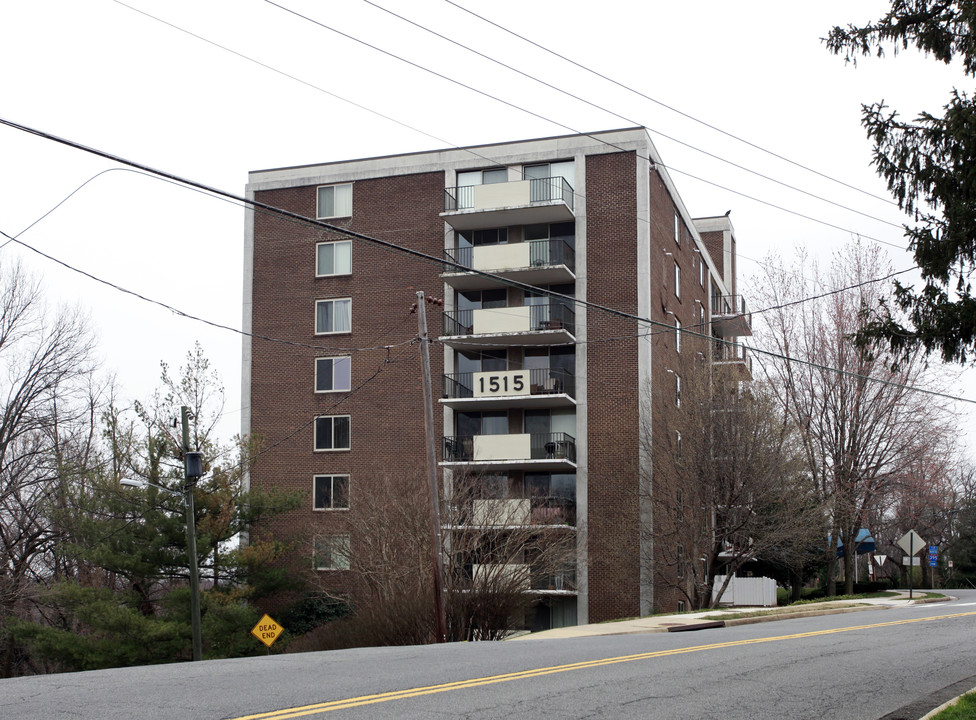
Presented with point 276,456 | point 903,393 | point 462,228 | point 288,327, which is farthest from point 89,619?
point 903,393

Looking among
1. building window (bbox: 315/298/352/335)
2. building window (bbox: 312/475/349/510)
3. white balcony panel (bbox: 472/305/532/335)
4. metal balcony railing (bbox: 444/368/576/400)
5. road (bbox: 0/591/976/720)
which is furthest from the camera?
building window (bbox: 315/298/352/335)

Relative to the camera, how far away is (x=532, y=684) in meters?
11.1

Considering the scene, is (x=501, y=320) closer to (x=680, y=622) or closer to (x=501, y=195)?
(x=501, y=195)

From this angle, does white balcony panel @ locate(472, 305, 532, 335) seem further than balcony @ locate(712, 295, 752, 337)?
No

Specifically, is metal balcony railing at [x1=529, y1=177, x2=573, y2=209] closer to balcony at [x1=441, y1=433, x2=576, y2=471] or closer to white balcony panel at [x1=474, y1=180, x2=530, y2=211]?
white balcony panel at [x1=474, y1=180, x2=530, y2=211]

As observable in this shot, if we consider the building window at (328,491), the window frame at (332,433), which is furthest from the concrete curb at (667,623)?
the window frame at (332,433)

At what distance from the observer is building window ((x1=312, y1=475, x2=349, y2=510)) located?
4031 cm

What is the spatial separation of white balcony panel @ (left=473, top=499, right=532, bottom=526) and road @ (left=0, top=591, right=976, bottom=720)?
13.9m

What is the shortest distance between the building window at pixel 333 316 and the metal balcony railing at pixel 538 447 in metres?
6.59

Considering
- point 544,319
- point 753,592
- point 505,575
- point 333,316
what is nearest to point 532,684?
point 505,575

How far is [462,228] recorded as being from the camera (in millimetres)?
40281

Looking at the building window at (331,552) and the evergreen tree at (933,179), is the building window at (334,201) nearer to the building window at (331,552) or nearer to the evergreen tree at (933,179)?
the building window at (331,552)

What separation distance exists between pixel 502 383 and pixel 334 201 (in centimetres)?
1081

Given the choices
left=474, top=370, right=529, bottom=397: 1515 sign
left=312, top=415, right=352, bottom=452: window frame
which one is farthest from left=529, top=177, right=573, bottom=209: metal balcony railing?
left=312, top=415, right=352, bottom=452: window frame
